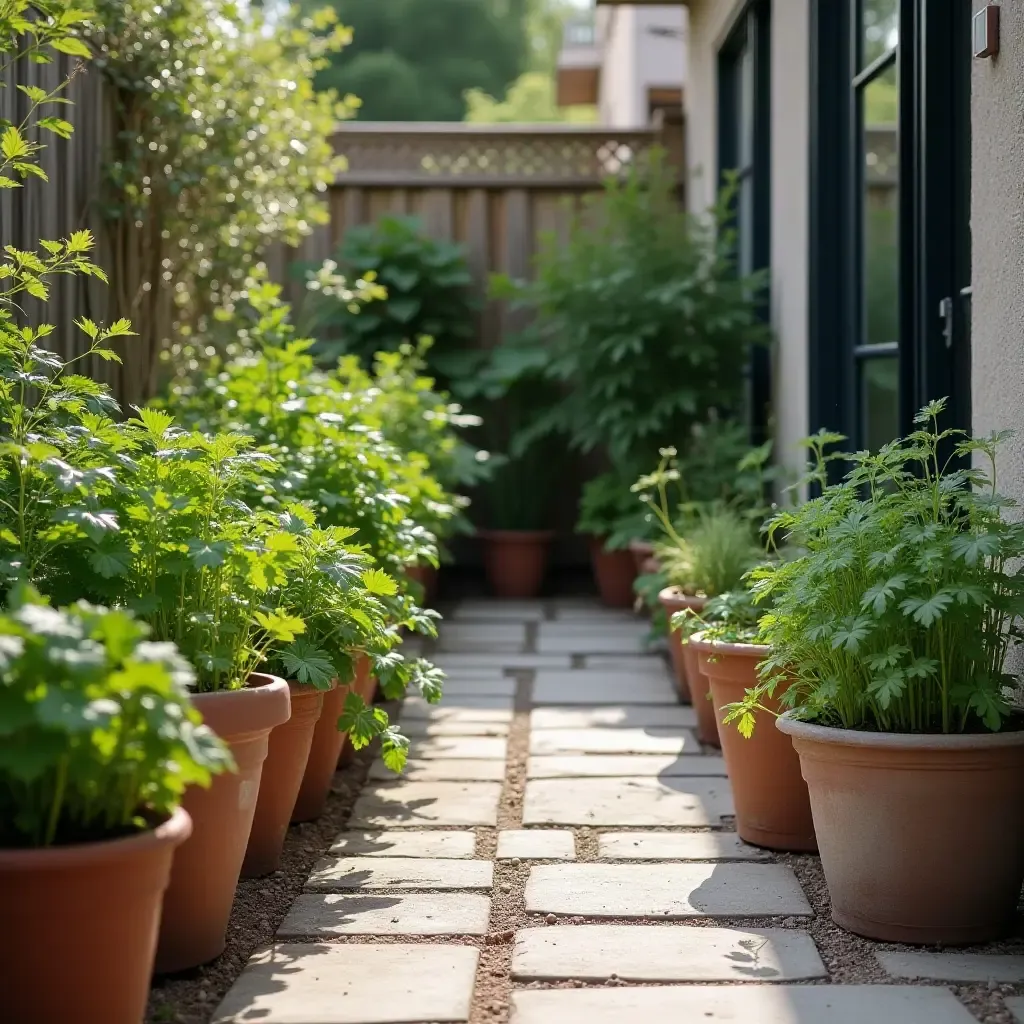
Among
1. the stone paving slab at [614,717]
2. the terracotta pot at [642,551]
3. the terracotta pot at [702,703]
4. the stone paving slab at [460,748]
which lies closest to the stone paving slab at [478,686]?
the stone paving slab at [614,717]

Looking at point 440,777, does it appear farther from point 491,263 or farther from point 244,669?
point 491,263

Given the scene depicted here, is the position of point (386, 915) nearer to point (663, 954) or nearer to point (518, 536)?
point (663, 954)

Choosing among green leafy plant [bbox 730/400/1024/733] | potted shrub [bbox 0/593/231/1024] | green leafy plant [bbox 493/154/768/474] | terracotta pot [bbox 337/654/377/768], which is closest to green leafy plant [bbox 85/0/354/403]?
green leafy plant [bbox 493/154/768/474]

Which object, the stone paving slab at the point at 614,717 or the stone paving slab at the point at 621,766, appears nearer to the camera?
the stone paving slab at the point at 621,766

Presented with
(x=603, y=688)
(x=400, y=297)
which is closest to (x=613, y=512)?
(x=400, y=297)

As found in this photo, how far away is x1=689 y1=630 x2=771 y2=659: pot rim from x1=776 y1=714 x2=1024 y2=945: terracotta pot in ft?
2.18

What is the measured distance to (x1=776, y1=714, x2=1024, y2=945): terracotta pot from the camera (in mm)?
2523

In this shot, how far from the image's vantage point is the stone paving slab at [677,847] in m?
3.19

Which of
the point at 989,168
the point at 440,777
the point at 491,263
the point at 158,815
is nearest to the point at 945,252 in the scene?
the point at 989,168

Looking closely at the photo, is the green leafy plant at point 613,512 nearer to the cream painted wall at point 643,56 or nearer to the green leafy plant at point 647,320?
the green leafy plant at point 647,320

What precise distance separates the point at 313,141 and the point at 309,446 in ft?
6.45

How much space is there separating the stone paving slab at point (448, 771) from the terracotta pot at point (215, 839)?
134 cm

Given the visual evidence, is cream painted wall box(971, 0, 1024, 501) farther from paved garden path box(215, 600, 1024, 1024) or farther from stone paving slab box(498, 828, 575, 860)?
stone paving slab box(498, 828, 575, 860)

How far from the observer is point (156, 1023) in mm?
2238
